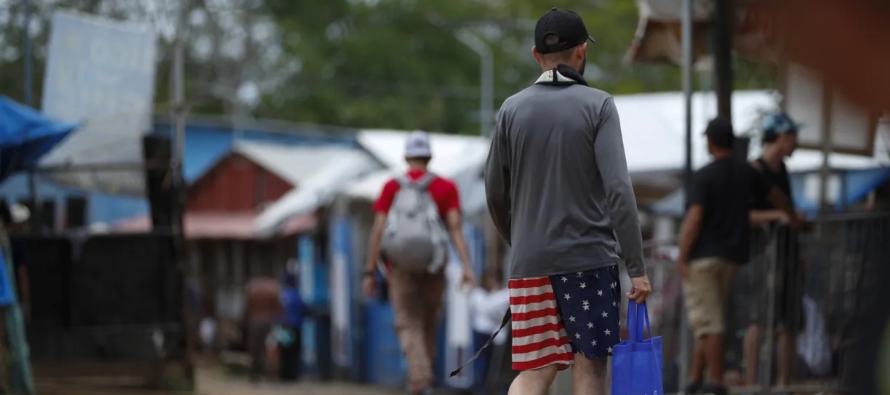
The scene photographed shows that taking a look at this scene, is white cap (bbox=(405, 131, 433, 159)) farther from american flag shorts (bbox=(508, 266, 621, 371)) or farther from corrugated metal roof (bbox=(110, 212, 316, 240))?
corrugated metal roof (bbox=(110, 212, 316, 240))

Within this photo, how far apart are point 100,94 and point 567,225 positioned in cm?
889

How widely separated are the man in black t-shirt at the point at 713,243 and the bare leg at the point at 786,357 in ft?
2.29

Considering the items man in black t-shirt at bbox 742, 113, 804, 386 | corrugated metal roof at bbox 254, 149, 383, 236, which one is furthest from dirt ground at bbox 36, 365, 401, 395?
man in black t-shirt at bbox 742, 113, 804, 386

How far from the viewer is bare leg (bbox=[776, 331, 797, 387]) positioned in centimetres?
888

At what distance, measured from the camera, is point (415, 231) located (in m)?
8.48

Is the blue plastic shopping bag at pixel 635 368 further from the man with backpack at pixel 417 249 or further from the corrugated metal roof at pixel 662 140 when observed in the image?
the corrugated metal roof at pixel 662 140

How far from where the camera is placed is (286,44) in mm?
46781

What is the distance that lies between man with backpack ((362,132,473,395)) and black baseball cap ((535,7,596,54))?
3.17 meters

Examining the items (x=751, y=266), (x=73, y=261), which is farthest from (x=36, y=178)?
(x=751, y=266)

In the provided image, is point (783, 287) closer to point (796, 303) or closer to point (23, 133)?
point (796, 303)

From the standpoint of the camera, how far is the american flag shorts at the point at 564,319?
5.27 m

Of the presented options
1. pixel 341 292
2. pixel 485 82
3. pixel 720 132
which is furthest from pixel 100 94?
pixel 485 82

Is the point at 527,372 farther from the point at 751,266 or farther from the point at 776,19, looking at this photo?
the point at 751,266

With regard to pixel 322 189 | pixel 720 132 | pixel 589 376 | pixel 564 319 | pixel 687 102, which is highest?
pixel 687 102
